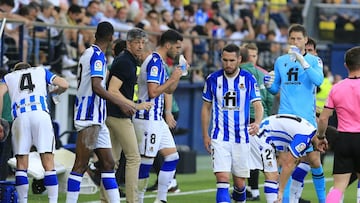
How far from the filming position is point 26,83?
1317cm

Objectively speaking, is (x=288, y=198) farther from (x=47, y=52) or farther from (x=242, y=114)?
(x=47, y=52)

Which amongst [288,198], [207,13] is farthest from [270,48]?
[288,198]

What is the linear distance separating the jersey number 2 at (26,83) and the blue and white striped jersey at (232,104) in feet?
6.81

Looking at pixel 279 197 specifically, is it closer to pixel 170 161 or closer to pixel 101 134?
pixel 170 161

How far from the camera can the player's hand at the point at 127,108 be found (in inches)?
500

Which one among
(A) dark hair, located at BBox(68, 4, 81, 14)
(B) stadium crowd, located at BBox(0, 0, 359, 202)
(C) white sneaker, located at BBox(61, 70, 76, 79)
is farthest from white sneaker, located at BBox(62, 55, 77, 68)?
(A) dark hair, located at BBox(68, 4, 81, 14)

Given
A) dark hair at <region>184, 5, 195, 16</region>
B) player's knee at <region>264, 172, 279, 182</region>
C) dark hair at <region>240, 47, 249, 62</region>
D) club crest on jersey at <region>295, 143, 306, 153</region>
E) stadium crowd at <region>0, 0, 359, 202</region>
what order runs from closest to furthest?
club crest on jersey at <region>295, 143, 306, 153</region> < player's knee at <region>264, 172, 279, 182</region> < stadium crowd at <region>0, 0, 359, 202</region> < dark hair at <region>240, 47, 249, 62</region> < dark hair at <region>184, 5, 195, 16</region>

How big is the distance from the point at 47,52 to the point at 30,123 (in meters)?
7.60

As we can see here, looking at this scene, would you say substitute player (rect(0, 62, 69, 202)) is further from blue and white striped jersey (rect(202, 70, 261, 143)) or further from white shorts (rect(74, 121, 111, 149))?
blue and white striped jersey (rect(202, 70, 261, 143))

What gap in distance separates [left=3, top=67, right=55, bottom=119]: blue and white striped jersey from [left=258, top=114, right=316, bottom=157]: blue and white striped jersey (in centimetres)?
270

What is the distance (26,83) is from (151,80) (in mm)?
1462

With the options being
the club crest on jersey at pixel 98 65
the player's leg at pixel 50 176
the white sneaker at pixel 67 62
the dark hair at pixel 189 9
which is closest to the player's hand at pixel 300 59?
the club crest on jersey at pixel 98 65

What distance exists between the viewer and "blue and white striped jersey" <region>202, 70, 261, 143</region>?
12969 mm

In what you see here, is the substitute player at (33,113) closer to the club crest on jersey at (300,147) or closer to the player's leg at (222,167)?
A: the player's leg at (222,167)
